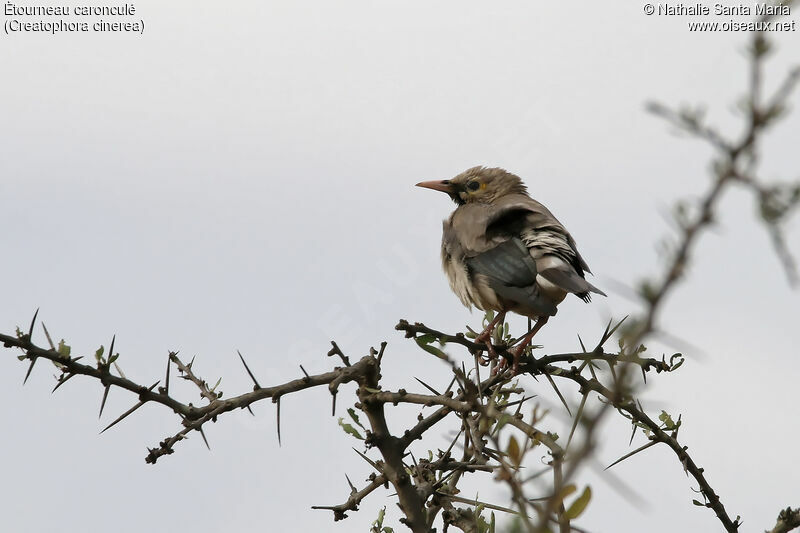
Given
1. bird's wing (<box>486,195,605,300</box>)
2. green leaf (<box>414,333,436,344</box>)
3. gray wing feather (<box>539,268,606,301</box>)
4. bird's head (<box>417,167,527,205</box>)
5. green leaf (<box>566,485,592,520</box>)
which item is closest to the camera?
green leaf (<box>566,485,592,520</box>)

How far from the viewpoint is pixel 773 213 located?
0.88 metres

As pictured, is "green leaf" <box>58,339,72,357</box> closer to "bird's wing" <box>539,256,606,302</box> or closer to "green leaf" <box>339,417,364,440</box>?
"green leaf" <box>339,417,364,440</box>

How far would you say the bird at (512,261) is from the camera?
5602 millimetres

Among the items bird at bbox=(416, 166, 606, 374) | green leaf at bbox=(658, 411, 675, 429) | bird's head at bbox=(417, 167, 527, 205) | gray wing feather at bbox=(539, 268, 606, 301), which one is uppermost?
bird's head at bbox=(417, 167, 527, 205)

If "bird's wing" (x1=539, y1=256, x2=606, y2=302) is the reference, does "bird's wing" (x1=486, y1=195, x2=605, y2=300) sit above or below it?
above

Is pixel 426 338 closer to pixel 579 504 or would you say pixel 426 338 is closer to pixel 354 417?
pixel 354 417

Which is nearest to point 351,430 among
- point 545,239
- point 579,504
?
point 579,504

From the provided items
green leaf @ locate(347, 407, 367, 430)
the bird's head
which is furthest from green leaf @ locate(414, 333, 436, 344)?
the bird's head

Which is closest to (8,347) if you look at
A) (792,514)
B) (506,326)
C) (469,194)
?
(506,326)

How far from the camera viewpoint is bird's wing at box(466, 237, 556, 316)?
552 cm

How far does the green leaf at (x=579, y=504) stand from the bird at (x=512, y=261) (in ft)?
12.3

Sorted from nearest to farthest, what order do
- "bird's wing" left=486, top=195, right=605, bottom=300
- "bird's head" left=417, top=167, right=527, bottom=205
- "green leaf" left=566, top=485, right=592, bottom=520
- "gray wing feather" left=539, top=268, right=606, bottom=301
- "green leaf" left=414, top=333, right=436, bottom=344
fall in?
"green leaf" left=566, top=485, right=592, bottom=520
"green leaf" left=414, top=333, right=436, bottom=344
"gray wing feather" left=539, top=268, right=606, bottom=301
"bird's wing" left=486, top=195, right=605, bottom=300
"bird's head" left=417, top=167, right=527, bottom=205

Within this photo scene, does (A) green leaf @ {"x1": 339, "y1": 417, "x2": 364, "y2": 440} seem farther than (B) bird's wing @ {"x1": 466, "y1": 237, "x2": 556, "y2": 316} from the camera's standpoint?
No

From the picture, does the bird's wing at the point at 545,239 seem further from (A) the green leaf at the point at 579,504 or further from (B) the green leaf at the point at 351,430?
(A) the green leaf at the point at 579,504
